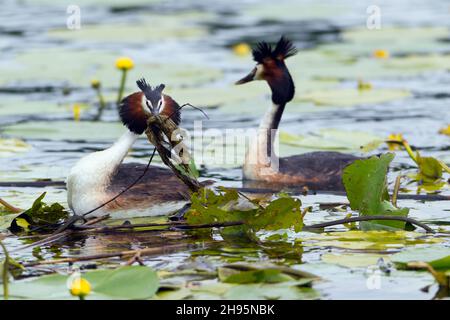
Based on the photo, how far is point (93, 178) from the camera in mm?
8438

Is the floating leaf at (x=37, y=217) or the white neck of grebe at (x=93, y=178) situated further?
the white neck of grebe at (x=93, y=178)

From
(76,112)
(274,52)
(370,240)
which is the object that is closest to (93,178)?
(370,240)

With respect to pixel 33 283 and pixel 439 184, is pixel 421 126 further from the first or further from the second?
pixel 33 283

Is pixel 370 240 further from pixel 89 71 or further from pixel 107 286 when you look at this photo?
pixel 89 71

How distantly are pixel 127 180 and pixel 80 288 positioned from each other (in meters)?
2.95

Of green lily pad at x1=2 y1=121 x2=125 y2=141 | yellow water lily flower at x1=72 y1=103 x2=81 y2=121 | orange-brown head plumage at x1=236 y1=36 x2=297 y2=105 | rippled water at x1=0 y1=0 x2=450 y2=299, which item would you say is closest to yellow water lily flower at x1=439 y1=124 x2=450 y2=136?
rippled water at x1=0 y1=0 x2=450 y2=299

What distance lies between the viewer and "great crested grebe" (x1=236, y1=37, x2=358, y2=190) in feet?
33.9

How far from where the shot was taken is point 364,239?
24.5 ft

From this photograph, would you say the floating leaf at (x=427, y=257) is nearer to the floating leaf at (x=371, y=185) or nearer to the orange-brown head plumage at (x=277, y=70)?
the floating leaf at (x=371, y=185)

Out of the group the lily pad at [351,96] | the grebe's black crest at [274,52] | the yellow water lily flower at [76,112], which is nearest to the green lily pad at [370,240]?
the grebe's black crest at [274,52]

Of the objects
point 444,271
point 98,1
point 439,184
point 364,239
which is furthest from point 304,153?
point 98,1

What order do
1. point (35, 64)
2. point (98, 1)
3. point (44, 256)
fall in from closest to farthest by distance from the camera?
point (44, 256), point (35, 64), point (98, 1)

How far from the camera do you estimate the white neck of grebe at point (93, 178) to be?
8.40 m

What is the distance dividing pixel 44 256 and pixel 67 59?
9323 mm
